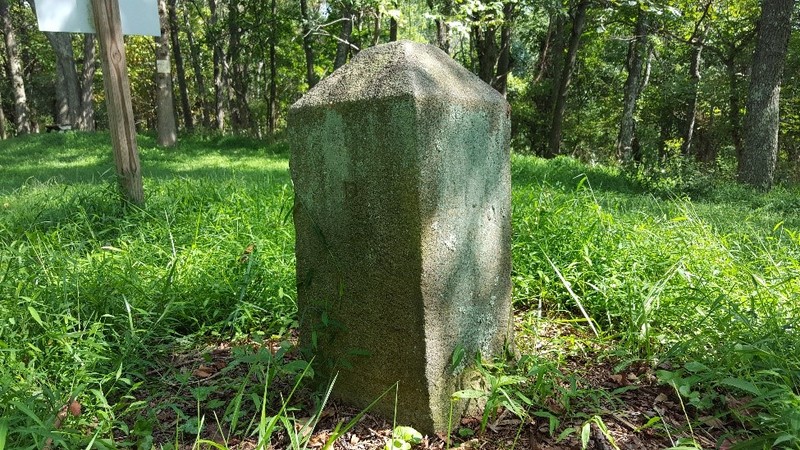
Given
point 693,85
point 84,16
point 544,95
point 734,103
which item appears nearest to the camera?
point 84,16

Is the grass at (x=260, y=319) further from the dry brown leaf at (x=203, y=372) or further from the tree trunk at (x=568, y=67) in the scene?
the tree trunk at (x=568, y=67)

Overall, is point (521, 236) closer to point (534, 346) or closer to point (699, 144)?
point (534, 346)

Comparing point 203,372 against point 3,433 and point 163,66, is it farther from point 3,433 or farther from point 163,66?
point 163,66

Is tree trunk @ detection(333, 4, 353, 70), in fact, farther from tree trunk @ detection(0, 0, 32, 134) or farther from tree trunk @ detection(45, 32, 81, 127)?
tree trunk @ detection(0, 0, 32, 134)

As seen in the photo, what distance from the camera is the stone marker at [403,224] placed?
5.80 feet

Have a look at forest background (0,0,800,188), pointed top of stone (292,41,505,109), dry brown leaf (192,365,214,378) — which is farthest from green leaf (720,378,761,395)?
forest background (0,0,800,188)

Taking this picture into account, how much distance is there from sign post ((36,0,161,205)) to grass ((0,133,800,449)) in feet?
0.95

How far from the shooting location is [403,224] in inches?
70.3

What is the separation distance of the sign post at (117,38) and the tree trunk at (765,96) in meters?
8.60

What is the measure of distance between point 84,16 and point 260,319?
10.2ft

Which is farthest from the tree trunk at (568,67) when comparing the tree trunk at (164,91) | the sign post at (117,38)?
the sign post at (117,38)

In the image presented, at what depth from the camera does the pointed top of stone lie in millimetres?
1754

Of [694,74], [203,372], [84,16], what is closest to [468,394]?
[203,372]

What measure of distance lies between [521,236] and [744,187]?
20.5 ft
